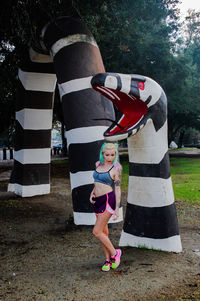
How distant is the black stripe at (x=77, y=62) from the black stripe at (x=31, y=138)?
2493 mm

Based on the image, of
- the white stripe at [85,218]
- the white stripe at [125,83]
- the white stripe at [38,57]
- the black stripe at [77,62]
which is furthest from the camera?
the white stripe at [38,57]

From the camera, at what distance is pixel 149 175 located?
3781 mm

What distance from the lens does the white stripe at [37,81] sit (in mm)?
7281

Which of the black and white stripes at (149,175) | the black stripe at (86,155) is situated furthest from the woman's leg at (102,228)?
the black stripe at (86,155)

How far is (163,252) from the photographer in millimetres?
3734

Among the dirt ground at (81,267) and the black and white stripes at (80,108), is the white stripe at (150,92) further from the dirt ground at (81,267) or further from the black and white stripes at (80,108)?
the dirt ground at (81,267)

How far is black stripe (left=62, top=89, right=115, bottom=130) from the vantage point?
498 centimetres

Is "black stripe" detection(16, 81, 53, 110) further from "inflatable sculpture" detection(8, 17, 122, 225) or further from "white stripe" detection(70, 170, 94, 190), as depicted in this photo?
"white stripe" detection(70, 170, 94, 190)

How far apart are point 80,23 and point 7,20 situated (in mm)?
1739

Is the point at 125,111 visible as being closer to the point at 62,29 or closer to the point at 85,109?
the point at 85,109

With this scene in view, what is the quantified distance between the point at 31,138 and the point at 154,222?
4.45 meters

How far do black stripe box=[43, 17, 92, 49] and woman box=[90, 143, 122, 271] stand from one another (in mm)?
2811

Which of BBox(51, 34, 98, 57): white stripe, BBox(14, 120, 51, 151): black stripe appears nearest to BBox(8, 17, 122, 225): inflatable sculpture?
BBox(51, 34, 98, 57): white stripe

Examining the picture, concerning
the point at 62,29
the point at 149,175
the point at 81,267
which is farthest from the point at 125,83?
the point at 62,29
